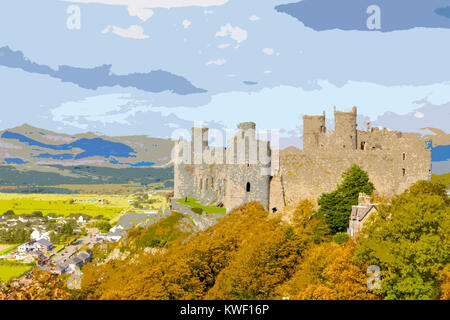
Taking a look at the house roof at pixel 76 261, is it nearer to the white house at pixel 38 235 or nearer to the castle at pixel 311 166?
the castle at pixel 311 166

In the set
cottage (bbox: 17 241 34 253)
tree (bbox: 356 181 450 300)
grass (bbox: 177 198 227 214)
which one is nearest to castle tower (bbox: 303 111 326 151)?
grass (bbox: 177 198 227 214)

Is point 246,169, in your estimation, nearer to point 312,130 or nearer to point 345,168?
point 345,168

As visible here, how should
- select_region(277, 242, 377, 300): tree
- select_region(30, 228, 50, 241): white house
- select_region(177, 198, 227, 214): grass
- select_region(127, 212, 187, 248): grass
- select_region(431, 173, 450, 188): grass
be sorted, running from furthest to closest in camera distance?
select_region(30, 228, 50, 241): white house → select_region(127, 212, 187, 248): grass → select_region(177, 198, 227, 214): grass → select_region(431, 173, 450, 188): grass → select_region(277, 242, 377, 300): tree

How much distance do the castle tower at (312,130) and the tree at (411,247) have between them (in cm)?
1862

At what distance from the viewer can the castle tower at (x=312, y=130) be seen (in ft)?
156

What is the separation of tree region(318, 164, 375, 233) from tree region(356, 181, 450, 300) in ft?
23.0

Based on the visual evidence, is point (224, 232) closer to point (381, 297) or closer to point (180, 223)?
point (180, 223)

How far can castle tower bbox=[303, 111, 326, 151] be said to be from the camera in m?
47.7

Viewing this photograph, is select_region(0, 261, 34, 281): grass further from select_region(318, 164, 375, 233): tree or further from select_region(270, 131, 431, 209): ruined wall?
select_region(318, 164, 375, 233): tree

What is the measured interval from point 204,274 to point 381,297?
14.3 metres

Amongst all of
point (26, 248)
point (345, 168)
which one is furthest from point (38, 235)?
point (345, 168)
